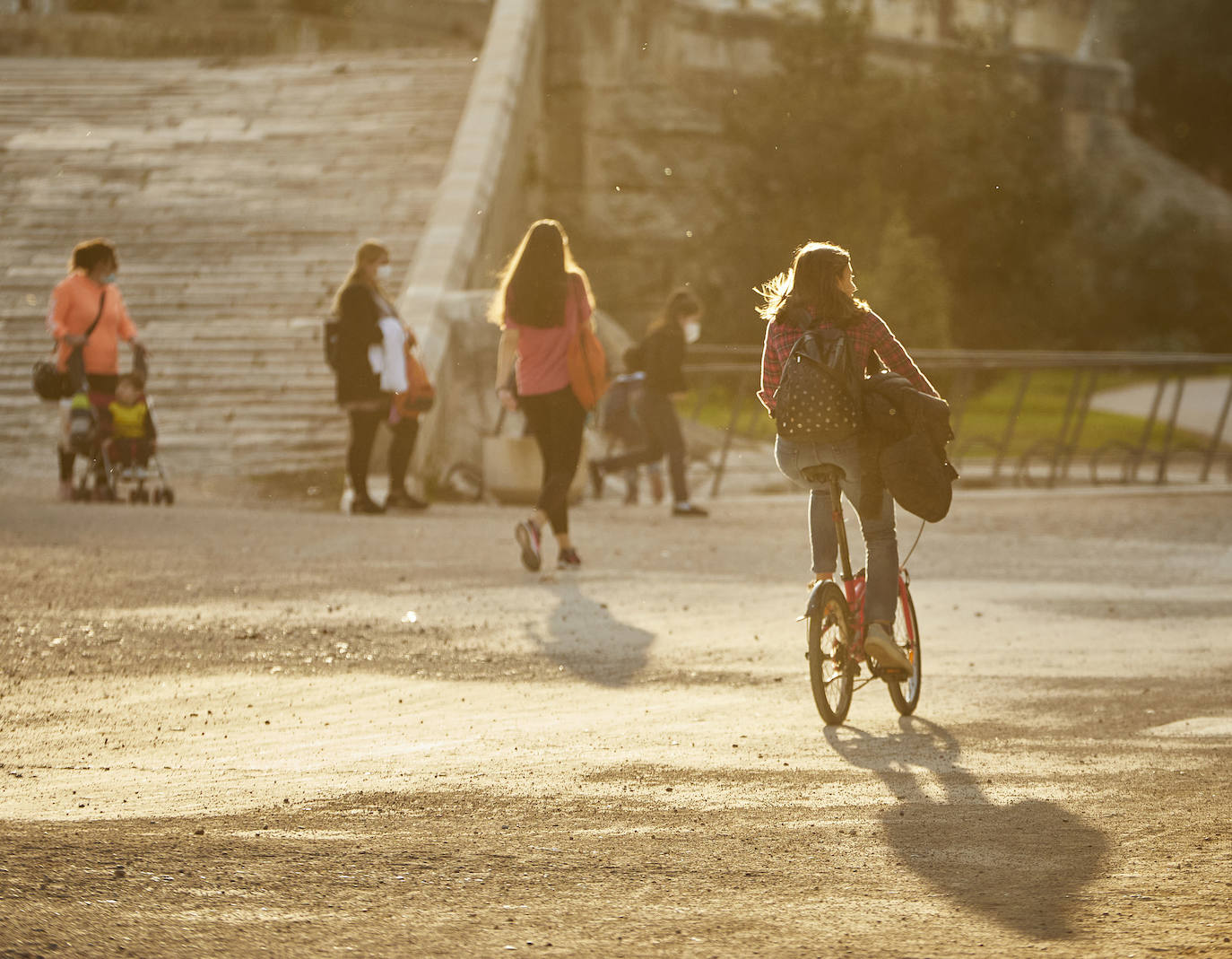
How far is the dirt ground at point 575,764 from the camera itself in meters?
4.08

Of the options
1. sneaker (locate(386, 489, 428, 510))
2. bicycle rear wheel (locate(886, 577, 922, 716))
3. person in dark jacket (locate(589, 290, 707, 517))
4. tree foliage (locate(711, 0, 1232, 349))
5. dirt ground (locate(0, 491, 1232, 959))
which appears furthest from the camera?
tree foliage (locate(711, 0, 1232, 349))

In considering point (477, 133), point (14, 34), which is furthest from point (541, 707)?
point (14, 34)

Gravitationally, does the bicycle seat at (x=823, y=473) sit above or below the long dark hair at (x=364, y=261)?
above

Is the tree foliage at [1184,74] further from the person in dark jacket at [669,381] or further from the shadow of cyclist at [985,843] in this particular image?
the shadow of cyclist at [985,843]

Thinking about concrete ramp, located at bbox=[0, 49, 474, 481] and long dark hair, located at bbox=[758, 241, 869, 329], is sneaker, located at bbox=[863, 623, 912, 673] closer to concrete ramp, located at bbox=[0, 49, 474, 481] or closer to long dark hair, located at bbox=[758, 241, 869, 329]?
long dark hair, located at bbox=[758, 241, 869, 329]

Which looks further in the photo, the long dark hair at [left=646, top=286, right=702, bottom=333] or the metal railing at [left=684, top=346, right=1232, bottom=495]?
the metal railing at [left=684, top=346, right=1232, bottom=495]

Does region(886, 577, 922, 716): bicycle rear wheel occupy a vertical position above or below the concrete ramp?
above

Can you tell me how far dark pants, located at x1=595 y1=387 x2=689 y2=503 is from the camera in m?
14.4

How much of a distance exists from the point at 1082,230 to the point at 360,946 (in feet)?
116

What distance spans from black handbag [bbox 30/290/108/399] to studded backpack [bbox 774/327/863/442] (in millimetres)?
7960

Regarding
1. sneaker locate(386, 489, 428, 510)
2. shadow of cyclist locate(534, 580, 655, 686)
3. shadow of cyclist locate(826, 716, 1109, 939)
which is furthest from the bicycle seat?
sneaker locate(386, 489, 428, 510)

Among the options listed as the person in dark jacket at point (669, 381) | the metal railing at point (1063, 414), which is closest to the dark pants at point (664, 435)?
the person in dark jacket at point (669, 381)

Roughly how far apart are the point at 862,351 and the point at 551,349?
13.2ft

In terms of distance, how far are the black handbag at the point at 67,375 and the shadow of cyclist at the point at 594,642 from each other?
5044mm
